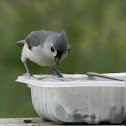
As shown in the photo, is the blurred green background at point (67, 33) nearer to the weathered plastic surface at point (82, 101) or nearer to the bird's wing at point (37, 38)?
the bird's wing at point (37, 38)

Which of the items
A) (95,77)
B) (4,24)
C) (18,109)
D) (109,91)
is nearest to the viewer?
(109,91)

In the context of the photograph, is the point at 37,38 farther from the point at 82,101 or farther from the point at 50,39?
the point at 82,101

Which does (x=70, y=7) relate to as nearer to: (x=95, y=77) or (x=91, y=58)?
(x=91, y=58)

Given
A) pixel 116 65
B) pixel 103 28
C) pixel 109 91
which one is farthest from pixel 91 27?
pixel 109 91

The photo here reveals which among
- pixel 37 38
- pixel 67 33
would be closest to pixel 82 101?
pixel 37 38

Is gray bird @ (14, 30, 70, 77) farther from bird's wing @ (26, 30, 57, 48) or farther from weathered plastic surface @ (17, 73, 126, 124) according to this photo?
weathered plastic surface @ (17, 73, 126, 124)

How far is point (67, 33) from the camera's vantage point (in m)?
5.06

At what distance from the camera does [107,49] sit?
5.13 meters

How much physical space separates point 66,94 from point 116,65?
2.35 m

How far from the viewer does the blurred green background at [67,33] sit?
4.95m

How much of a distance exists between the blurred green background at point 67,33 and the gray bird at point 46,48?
45.9 inches

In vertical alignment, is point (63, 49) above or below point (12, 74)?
above

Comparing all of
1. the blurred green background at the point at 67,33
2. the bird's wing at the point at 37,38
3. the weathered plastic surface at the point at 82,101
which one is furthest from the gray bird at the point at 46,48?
the blurred green background at the point at 67,33

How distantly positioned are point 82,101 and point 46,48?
0.88 meters
